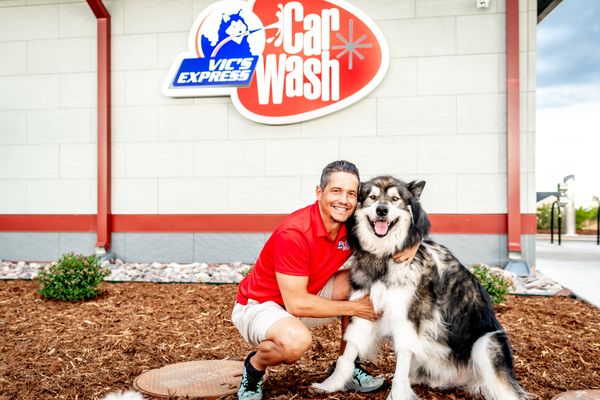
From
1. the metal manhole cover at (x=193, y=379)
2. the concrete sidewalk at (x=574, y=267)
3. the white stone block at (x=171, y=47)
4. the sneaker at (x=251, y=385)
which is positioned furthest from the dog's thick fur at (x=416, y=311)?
the white stone block at (x=171, y=47)

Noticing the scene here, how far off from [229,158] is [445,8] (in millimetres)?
3711

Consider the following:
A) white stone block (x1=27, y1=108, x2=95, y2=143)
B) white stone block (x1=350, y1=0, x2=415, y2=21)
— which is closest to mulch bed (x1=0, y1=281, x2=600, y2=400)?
white stone block (x1=27, y1=108, x2=95, y2=143)

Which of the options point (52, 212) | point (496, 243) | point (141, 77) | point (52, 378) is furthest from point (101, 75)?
point (496, 243)

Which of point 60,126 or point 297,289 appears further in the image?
point 60,126

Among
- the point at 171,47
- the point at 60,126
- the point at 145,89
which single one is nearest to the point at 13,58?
the point at 60,126

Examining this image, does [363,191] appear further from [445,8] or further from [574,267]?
[574,267]

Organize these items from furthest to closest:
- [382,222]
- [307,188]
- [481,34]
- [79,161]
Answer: [79,161]
[307,188]
[481,34]
[382,222]

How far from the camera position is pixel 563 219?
52.5 ft

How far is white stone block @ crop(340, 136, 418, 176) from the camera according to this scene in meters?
7.70

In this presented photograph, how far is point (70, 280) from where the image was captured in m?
5.76

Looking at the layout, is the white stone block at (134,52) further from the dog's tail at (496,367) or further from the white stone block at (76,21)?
the dog's tail at (496,367)

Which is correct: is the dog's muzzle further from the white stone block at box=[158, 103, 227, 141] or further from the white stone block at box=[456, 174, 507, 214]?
the white stone block at box=[158, 103, 227, 141]

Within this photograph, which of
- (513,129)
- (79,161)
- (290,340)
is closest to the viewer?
(290,340)

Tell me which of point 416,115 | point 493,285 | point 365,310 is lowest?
point 493,285
